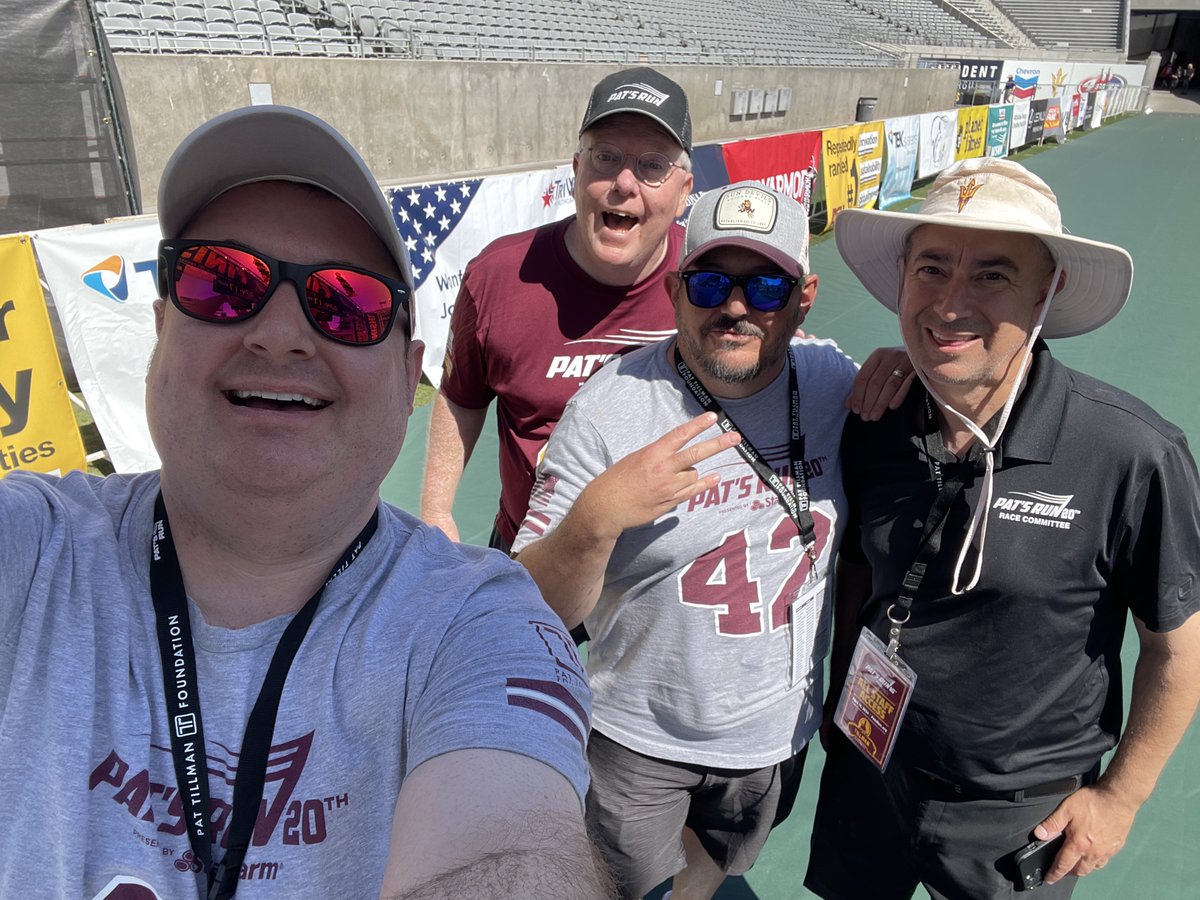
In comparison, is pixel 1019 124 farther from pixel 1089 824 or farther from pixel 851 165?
pixel 1089 824

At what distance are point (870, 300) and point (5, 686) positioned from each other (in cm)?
871

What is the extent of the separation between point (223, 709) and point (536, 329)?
1.55 m

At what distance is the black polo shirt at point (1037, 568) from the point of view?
1.60 meters

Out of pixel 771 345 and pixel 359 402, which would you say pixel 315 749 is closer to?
pixel 359 402

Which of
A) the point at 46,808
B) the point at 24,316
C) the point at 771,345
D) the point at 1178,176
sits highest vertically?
the point at 771,345

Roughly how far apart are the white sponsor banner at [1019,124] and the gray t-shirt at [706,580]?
2647 cm

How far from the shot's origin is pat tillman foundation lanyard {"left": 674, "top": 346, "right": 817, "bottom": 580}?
1.89 m

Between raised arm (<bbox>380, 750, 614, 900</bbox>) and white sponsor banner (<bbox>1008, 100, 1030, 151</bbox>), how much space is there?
2763 centimetres

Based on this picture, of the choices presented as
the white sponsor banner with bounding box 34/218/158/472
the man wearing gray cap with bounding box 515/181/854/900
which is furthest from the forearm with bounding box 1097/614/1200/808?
the white sponsor banner with bounding box 34/218/158/472

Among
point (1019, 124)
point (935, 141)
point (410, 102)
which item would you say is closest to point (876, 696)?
point (410, 102)

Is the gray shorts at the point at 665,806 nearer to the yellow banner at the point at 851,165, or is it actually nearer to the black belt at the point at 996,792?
the black belt at the point at 996,792

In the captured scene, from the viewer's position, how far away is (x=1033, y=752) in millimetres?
1772

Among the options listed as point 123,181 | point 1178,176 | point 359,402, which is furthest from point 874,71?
point 359,402

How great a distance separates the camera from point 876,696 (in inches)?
76.7
